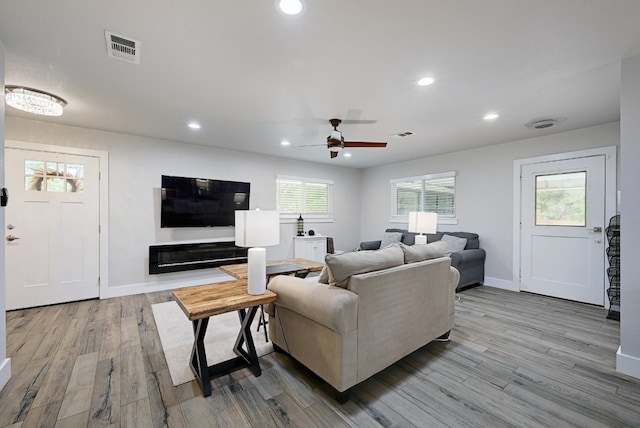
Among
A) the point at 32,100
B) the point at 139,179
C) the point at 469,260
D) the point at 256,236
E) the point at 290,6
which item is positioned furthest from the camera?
the point at 469,260

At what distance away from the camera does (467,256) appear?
4438mm

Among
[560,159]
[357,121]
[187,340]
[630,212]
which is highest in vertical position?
[357,121]

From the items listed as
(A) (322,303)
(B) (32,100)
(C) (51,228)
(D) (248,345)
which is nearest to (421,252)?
(A) (322,303)

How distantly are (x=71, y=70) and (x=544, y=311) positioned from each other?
5746mm

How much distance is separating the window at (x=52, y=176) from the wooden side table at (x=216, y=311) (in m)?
3.09

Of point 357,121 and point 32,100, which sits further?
point 357,121

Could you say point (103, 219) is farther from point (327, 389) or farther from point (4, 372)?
point (327, 389)

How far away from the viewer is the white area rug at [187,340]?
7.58 ft

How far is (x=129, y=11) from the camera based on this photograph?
1.69 m

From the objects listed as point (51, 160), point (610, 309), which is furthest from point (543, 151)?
point (51, 160)

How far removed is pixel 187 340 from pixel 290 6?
2.94 meters

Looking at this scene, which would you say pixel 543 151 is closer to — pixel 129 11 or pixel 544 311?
pixel 544 311

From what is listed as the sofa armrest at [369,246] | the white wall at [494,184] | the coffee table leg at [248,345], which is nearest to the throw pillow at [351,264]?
the coffee table leg at [248,345]

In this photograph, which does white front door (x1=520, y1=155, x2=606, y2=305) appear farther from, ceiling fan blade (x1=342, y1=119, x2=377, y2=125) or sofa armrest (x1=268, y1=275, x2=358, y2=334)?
sofa armrest (x1=268, y1=275, x2=358, y2=334)
